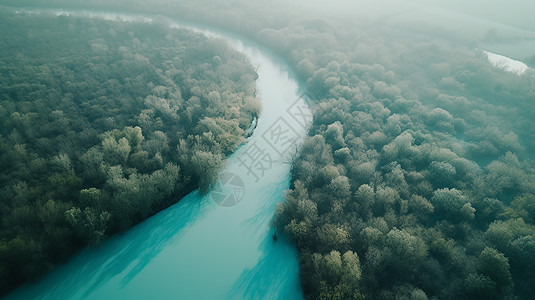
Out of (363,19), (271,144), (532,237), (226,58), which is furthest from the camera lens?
(363,19)

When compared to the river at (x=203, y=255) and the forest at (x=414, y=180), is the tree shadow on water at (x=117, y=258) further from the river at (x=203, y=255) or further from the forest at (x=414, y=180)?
the forest at (x=414, y=180)

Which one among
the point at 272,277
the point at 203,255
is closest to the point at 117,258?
the point at 203,255

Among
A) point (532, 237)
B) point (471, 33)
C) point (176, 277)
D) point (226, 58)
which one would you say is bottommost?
point (176, 277)

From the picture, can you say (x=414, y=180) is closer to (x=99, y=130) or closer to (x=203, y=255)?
(x=203, y=255)

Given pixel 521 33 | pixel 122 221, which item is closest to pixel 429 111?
pixel 122 221

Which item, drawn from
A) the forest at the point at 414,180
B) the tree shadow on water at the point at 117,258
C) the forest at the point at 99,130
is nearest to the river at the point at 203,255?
the tree shadow on water at the point at 117,258

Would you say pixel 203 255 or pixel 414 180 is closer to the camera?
pixel 203 255

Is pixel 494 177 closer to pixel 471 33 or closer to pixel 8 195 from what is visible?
pixel 8 195
